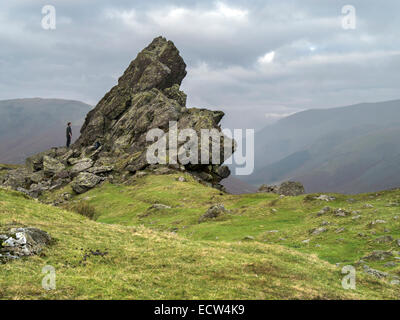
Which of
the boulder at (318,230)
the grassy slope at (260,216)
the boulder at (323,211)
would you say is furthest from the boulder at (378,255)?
the boulder at (323,211)

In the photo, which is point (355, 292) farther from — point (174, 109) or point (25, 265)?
point (174, 109)

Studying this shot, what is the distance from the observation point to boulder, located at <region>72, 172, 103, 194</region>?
77844 millimetres

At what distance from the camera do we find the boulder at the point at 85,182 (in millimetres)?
77844

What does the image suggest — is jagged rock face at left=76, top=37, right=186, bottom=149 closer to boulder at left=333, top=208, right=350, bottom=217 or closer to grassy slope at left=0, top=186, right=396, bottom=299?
boulder at left=333, top=208, right=350, bottom=217

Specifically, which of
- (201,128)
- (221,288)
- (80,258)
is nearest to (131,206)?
(201,128)

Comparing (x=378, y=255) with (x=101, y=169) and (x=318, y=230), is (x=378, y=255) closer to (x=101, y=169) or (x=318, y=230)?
(x=318, y=230)

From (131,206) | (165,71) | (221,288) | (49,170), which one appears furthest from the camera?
(165,71)

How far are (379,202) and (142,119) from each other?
73911 millimetres

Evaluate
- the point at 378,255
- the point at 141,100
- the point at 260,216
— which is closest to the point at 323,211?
the point at 260,216

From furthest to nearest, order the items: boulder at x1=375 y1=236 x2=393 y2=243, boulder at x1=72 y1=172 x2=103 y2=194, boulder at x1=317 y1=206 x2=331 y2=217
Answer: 1. boulder at x1=72 y1=172 x2=103 y2=194
2. boulder at x1=317 y1=206 x2=331 y2=217
3. boulder at x1=375 y1=236 x2=393 y2=243

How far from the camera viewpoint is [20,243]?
17828 millimetres

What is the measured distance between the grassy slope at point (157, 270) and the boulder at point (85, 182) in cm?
5180

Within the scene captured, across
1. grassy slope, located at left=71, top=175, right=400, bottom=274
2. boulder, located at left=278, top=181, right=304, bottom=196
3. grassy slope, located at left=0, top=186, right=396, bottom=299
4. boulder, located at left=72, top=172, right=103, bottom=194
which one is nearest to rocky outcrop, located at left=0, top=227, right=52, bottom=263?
grassy slope, located at left=0, top=186, right=396, bottom=299

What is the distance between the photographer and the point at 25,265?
53.7ft
